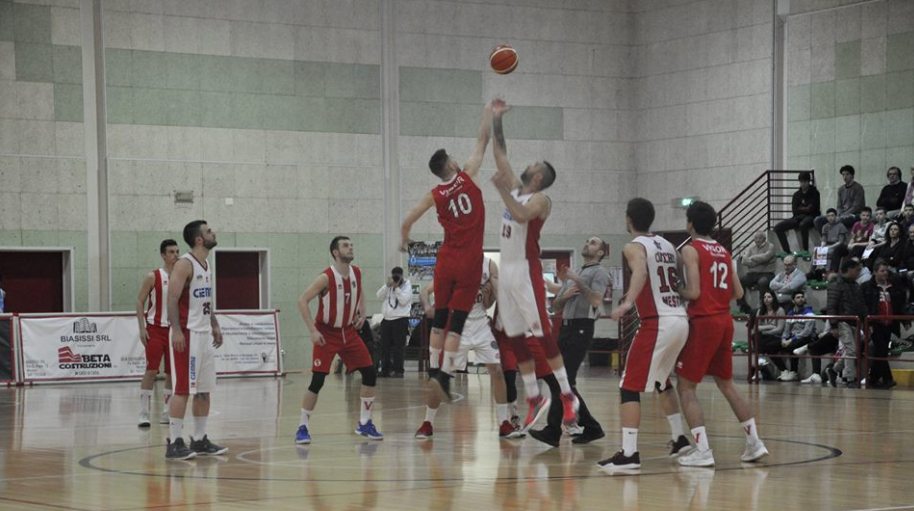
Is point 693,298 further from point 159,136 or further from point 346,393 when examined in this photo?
point 159,136

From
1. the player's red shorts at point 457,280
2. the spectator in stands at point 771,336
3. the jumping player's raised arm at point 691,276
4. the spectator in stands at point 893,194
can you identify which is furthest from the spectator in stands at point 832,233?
the jumping player's raised arm at point 691,276

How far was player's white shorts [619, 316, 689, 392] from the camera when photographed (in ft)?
32.6

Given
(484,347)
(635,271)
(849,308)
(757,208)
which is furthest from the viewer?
(757,208)

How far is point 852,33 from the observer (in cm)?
2717

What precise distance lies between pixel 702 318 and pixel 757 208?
19.5 meters

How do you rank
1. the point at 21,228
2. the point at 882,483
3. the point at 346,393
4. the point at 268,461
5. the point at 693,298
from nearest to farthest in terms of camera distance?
the point at 882,483, the point at 693,298, the point at 268,461, the point at 346,393, the point at 21,228

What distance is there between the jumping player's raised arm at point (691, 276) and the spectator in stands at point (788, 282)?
535 inches

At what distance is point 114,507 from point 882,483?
16.8 ft

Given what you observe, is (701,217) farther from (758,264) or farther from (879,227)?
(758,264)

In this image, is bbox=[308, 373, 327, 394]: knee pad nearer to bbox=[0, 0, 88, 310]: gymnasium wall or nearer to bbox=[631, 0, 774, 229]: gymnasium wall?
bbox=[0, 0, 88, 310]: gymnasium wall

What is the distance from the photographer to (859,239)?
77.7 feet

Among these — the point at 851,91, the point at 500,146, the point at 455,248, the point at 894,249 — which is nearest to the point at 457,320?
the point at 455,248

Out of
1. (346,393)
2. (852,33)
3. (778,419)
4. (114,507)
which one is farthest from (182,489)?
(852,33)

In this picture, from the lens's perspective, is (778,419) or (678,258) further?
(778,419)
